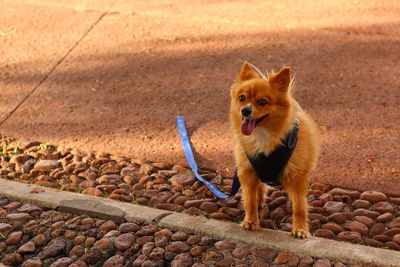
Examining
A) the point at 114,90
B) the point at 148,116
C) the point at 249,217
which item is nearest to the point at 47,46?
the point at 114,90

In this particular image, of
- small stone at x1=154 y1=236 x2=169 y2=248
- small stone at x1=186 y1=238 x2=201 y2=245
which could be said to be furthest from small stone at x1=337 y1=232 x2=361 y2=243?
small stone at x1=154 y1=236 x2=169 y2=248

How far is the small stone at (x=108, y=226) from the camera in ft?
13.7

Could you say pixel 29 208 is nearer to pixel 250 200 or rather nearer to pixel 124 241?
pixel 124 241

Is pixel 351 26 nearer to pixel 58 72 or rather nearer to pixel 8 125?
pixel 58 72

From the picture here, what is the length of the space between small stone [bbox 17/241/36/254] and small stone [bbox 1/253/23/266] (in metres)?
0.07

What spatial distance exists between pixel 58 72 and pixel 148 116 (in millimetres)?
1447

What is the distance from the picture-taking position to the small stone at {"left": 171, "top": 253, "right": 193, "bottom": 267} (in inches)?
147

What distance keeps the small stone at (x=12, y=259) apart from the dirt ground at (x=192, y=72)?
5.48 ft

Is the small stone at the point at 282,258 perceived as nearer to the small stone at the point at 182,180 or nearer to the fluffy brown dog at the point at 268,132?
the fluffy brown dog at the point at 268,132

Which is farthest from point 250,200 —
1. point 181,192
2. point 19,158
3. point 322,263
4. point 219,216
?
point 19,158

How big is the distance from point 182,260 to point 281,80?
125 cm

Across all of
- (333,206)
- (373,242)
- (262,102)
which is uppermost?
(262,102)

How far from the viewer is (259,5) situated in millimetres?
7914

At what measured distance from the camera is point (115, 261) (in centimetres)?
379
